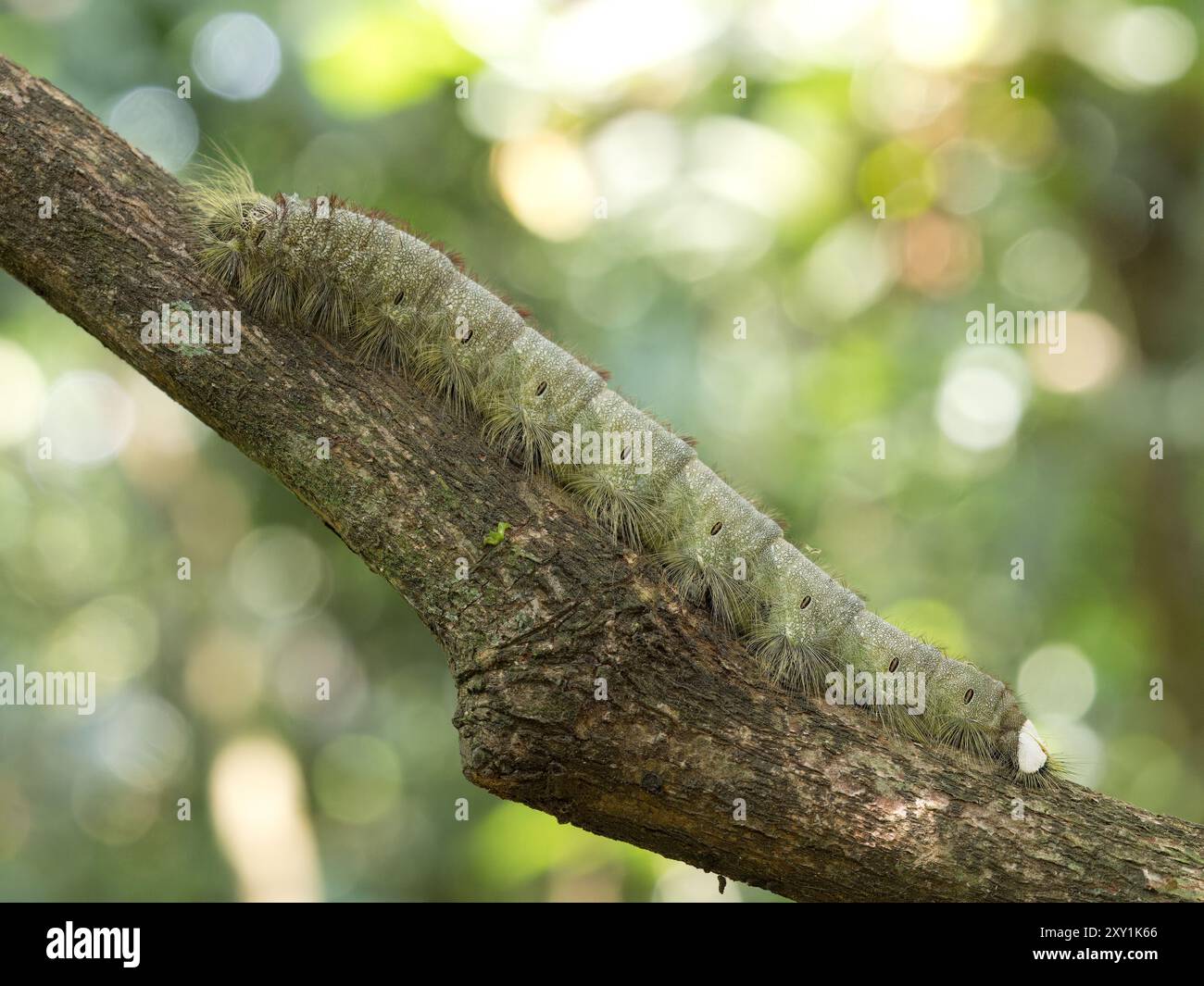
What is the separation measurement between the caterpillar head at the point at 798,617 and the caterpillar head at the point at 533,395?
1143 millimetres

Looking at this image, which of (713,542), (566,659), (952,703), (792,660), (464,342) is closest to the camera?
(566,659)

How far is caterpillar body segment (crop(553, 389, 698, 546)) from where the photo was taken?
4.93 m

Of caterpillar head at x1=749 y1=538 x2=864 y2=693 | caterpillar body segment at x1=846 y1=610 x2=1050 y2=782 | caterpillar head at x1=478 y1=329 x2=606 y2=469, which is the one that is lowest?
caterpillar body segment at x1=846 y1=610 x2=1050 y2=782

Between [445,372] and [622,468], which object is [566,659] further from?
[445,372]

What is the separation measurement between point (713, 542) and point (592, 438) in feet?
2.46

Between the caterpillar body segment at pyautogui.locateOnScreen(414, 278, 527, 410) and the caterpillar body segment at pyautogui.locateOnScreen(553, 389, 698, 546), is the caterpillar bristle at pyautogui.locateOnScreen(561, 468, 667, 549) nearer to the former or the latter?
the caterpillar body segment at pyautogui.locateOnScreen(553, 389, 698, 546)

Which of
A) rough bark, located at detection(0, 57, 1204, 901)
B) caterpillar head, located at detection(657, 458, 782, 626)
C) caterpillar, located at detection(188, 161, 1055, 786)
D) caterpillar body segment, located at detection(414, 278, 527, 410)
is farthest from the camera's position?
caterpillar body segment, located at detection(414, 278, 527, 410)

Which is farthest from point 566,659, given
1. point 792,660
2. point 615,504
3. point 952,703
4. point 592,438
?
point 952,703

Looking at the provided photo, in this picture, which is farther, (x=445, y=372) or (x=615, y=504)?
(x=445, y=372)

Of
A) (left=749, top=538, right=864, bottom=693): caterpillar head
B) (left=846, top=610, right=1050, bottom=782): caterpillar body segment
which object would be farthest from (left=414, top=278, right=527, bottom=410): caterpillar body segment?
(left=846, top=610, right=1050, bottom=782): caterpillar body segment

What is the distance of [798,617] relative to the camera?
493 centimetres

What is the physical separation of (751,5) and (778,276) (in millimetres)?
2656

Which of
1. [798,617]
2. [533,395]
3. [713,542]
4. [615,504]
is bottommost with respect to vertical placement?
[798,617]

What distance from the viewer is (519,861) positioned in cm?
1014
